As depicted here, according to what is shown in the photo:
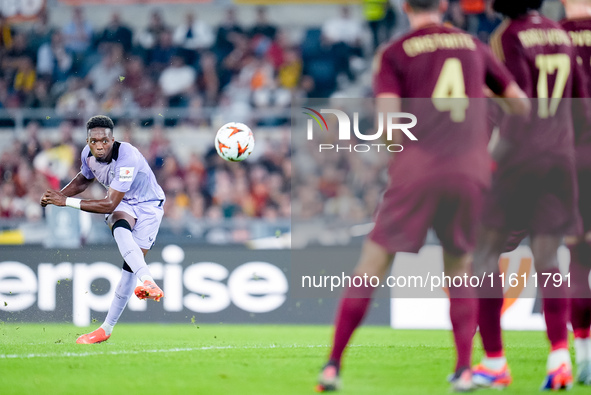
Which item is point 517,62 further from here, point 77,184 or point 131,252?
point 77,184

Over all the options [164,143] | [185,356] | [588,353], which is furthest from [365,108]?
[588,353]

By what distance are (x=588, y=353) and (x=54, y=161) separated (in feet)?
32.6

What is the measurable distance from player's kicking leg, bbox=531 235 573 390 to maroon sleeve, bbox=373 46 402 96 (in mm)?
1287

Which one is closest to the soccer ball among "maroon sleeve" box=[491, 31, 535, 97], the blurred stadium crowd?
"maroon sleeve" box=[491, 31, 535, 97]

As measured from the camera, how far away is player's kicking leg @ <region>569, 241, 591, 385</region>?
5078 mm

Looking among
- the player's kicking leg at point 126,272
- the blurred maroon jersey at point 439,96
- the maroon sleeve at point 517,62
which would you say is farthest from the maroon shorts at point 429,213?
the player's kicking leg at point 126,272

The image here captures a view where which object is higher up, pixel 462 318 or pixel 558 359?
pixel 462 318

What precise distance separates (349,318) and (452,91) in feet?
4.35

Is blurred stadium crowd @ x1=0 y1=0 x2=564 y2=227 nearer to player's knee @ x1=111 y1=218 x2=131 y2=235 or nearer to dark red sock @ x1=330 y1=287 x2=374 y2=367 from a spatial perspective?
player's knee @ x1=111 y1=218 x2=131 y2=235

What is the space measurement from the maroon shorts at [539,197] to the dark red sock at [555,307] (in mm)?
282

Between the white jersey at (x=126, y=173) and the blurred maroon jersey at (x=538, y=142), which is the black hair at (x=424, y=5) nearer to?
the blurred maroon jersey at (x=538, y=142)

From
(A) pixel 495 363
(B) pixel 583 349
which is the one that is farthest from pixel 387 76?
(B) pixel 583 349

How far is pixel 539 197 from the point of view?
4820 millimetres

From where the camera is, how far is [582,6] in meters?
5.48
